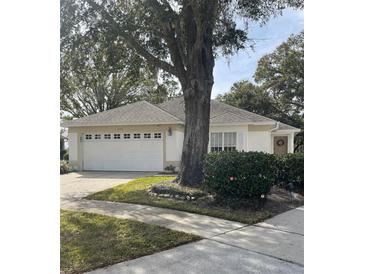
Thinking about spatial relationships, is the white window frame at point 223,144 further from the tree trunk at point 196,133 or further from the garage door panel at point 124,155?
the tree trunk at point 196,133

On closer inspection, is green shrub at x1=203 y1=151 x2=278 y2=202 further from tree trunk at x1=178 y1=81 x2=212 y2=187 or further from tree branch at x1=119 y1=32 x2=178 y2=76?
tree branch at x1=119 y1=32 x2=178 y2=76

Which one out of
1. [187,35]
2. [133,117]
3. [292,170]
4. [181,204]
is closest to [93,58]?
[187,35]

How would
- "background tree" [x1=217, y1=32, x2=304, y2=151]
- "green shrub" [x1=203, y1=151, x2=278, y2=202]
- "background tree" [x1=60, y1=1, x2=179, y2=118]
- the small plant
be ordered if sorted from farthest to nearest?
"background tree" [x1=217, y1=32, x2=304, y2=151] → the small plant → "background tree" [x1=60, y1=1, x2=179, y2=118] → "green shrub" [x1=203, y1=151, x2=278, y2=202]

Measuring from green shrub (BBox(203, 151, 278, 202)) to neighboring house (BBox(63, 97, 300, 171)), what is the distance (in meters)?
8.15

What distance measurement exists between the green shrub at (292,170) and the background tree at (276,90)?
14.9m

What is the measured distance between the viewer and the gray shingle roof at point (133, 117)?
50.0ft

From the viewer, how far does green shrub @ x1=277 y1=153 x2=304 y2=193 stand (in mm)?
8445

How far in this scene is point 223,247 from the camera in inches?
166

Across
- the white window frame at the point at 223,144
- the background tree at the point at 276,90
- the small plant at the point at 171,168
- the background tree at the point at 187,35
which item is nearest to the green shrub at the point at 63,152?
the small plant at the point at 171,168

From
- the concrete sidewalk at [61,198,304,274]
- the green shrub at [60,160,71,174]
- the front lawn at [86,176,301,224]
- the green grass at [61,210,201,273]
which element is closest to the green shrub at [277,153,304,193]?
the front lawn at [86,176,301,224]
